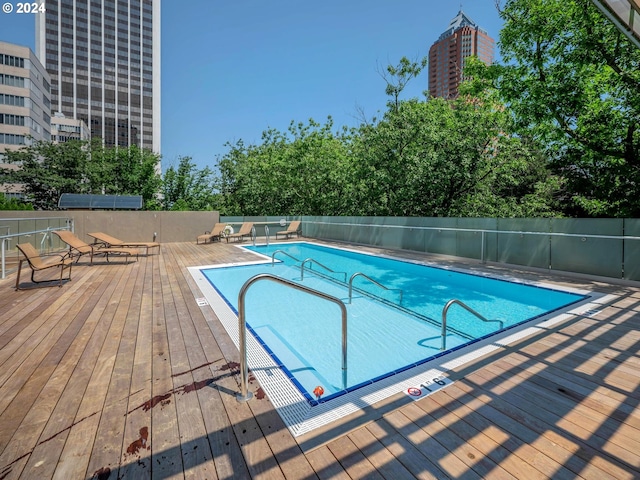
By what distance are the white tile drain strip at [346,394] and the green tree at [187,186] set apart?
19.2 metres

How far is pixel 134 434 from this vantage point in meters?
1.88

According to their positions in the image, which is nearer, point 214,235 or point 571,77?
point 571,77

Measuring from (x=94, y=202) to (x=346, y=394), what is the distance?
1416 cm

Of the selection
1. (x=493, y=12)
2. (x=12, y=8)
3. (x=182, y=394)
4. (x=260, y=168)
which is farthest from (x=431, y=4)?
(x=12, y=8)

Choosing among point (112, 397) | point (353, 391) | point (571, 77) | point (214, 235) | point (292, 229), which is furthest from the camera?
point (292, 229)

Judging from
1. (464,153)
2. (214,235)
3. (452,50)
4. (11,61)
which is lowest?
(214,235)

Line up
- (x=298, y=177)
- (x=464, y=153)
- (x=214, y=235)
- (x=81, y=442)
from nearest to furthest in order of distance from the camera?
(x=81, y=442)
(x=464, y=153)
(x=214, y=235)
(x=298, y=177)

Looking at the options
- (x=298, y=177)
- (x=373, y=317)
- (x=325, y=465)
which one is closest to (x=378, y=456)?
(x=325, y=465)

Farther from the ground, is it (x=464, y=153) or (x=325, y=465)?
(x=464, y=153)

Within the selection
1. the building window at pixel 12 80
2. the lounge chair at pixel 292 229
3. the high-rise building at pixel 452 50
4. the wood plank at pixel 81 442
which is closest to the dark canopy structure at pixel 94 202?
the lounge chair at pixel 292 229

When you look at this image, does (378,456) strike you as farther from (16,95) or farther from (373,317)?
(16,95)

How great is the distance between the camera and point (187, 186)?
2111 centimetres

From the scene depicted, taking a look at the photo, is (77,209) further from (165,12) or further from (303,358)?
(165,12)

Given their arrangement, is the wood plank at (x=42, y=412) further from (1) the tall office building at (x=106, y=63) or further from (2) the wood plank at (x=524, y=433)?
(1) the tall office building at (x=106, y=63)
